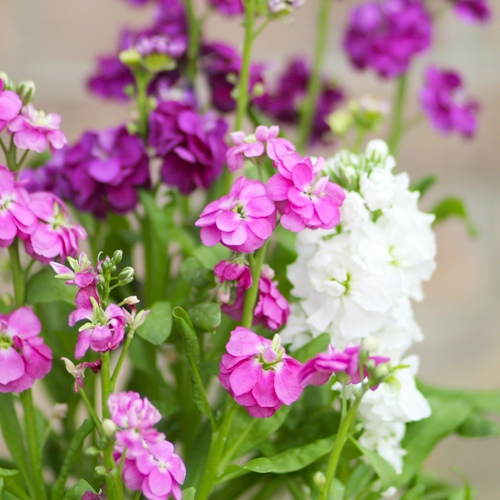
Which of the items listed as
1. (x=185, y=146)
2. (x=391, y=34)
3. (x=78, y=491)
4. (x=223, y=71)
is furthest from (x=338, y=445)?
(x=391, y=34)

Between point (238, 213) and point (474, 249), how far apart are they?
84cm

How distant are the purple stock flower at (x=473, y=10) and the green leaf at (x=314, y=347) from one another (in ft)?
1.63

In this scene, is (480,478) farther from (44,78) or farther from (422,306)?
(44,78)

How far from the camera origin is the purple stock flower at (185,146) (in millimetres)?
461

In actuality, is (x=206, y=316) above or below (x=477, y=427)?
above

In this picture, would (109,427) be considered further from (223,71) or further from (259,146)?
(223,71)

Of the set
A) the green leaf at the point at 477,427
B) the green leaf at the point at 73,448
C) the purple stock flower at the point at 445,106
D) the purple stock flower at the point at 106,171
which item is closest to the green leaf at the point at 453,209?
the purple stock flower at the point at 445,106

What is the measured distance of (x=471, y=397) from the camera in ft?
1.75

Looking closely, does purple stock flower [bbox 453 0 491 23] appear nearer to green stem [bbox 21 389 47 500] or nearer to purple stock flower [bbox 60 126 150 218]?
purple stock flower [bbox 60 126 150 218]

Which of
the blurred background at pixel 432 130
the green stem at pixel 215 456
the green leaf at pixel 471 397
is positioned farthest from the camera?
the blurred background at pixel 432 130

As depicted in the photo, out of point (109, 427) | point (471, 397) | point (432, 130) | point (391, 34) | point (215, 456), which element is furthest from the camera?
point (432, 130)

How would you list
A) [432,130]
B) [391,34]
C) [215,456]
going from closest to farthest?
[215,456] < [391,34] < [432,130]

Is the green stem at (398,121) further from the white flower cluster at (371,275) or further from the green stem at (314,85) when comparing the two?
the white flower cluster at (371,275)

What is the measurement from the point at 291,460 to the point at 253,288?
0.42 ft
